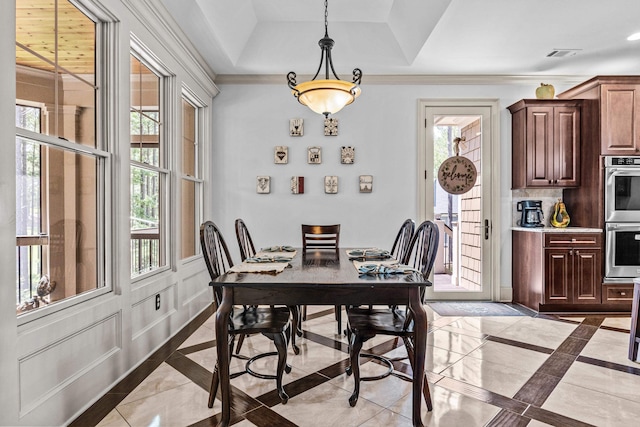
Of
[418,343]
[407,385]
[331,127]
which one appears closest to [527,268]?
[407,385]

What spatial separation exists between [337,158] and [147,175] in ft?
7.56

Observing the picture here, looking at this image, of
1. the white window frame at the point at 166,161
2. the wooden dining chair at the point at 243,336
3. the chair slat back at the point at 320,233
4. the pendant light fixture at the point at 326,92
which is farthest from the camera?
the chair slat back at the point at 320,233

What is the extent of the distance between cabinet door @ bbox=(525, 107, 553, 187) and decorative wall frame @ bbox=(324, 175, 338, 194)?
2.26m

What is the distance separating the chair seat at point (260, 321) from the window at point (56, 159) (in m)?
0.93

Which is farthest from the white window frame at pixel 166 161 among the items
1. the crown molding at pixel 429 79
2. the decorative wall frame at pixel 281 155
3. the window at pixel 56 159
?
the decorative wall frame at pixel 281 155

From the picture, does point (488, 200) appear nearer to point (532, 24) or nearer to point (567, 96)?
point (567, 96)

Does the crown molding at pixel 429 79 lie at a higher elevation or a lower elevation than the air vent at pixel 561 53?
lower

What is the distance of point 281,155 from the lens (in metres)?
4.66

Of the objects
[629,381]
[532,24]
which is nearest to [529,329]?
[629,381]

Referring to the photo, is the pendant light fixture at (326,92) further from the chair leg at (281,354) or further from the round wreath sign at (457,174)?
the round wreath sign at (457,174)

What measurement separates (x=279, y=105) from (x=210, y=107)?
33.2 inches

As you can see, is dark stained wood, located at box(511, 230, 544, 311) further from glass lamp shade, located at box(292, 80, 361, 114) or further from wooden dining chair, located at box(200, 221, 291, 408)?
wooden dining chair, located at box(200, 221, 291, 408)

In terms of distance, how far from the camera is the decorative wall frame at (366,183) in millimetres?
4664

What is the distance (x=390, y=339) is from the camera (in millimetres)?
3234
